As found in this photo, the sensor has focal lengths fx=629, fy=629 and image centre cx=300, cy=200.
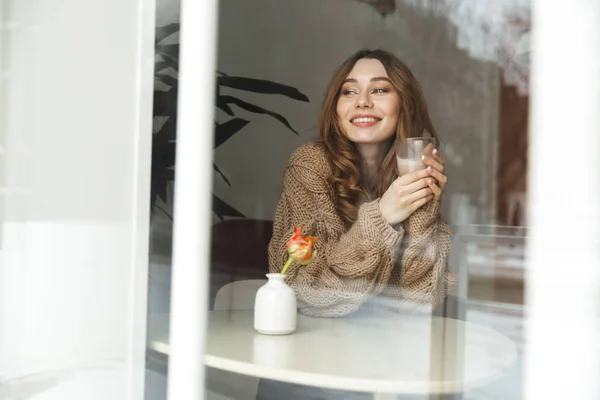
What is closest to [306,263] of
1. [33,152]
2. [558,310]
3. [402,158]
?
[402,158]

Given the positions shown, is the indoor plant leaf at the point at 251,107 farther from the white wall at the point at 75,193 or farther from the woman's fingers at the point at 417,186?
the woman's fingers at the point at 417,186

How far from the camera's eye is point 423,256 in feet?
3.93

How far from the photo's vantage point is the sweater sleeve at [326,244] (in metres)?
1.21

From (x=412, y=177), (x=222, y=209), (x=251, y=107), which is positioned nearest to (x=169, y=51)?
(x=222, y=209)

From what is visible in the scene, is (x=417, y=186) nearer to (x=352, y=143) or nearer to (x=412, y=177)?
(x=412, y=177)

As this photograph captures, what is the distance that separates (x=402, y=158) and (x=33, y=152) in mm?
668

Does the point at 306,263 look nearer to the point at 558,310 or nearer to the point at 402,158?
the point at 402,158

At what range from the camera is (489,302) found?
0.83m

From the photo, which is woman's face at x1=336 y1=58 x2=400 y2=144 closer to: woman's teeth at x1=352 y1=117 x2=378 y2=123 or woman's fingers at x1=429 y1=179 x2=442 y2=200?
woman's teeth at x1=352 y1=117 x2=378 y2=123

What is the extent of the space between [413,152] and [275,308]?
0.40 metres

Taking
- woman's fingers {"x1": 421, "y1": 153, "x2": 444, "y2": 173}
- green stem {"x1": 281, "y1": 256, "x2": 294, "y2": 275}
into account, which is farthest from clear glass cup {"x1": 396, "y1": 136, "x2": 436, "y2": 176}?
green stem {"x1": 281, "y1": 256, "x2": 294, "y2": 275}

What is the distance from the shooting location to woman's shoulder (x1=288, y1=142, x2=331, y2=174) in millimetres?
1354

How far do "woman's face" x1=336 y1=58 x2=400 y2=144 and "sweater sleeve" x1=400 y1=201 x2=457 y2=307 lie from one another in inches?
7.6

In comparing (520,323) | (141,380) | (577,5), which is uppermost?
(577,5)
